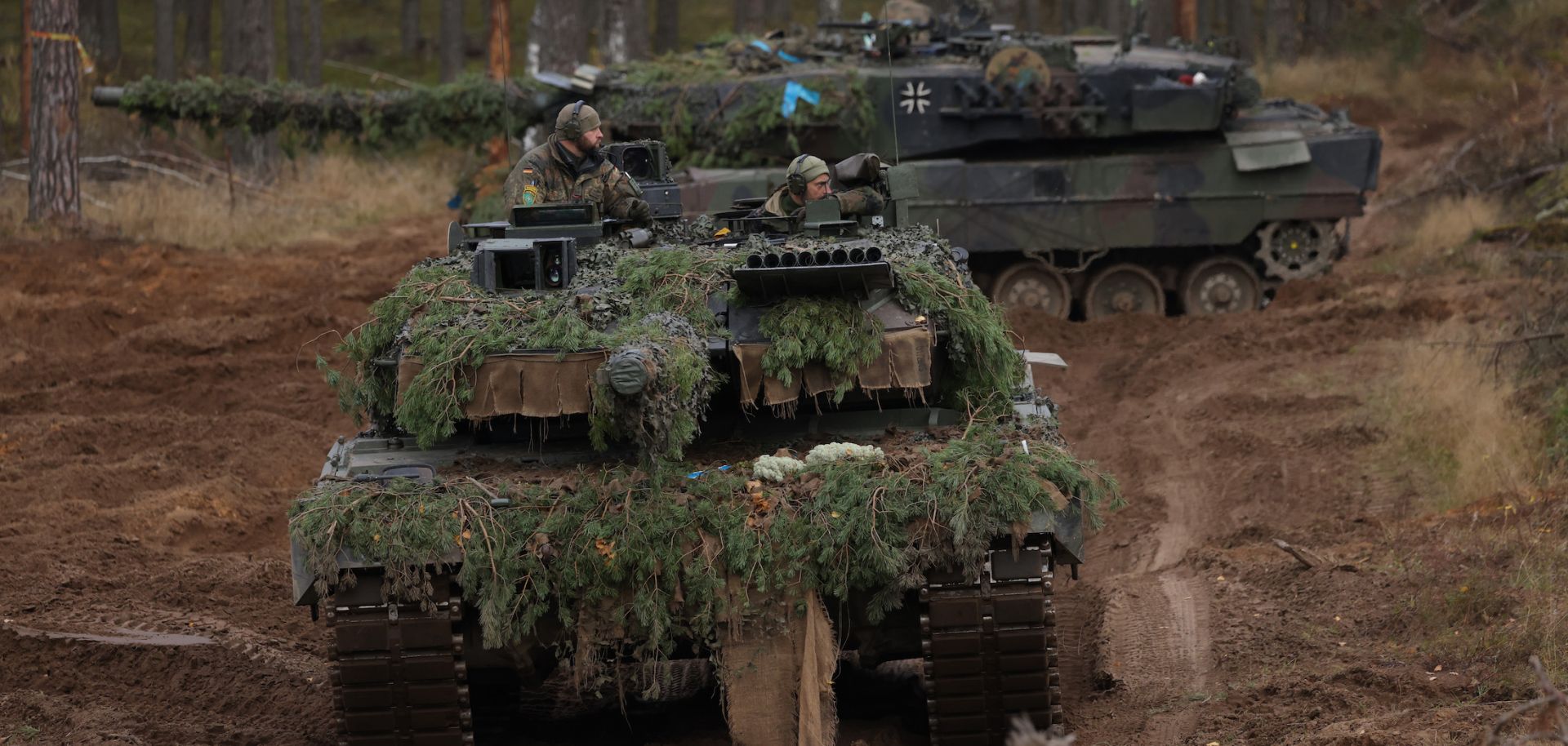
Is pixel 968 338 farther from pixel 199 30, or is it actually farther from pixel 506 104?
pixel 199 30

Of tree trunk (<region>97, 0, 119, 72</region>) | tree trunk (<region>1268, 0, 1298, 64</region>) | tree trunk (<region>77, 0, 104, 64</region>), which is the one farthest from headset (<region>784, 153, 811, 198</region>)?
tree trunk (<region>97, 0, 119, 72</region>)

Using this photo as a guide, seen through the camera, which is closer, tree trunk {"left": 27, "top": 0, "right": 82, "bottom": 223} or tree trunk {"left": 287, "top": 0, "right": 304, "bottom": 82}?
tree trunk {"left": 27, "top": 0, "right": 82, "bottom": 223}

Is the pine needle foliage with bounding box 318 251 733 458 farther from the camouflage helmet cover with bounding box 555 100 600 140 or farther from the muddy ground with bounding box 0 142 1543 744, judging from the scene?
the muddy ground with bounding box 0 142 1543 744

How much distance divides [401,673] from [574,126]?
138 inches

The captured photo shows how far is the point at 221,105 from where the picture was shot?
1762 centimetres

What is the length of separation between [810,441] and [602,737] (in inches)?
63.4

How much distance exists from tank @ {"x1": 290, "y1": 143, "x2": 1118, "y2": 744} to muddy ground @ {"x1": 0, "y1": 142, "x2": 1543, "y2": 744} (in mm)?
903

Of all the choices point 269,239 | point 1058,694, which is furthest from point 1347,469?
point 269,239

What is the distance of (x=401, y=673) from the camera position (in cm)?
661

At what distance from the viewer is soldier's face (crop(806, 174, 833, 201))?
9031 mm

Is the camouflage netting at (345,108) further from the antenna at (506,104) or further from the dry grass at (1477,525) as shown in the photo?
the dry grass at (1477,525)

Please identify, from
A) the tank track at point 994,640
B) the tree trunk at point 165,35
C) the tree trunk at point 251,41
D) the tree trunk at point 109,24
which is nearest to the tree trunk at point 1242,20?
the tree trunk at point 251,41

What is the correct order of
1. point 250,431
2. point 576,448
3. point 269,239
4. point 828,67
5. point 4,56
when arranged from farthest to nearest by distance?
point 4,56 → point 269,239 → point 828,67 → point 250,431 → point 576,448

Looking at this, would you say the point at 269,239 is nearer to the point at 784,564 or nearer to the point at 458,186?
the point at 458,186
